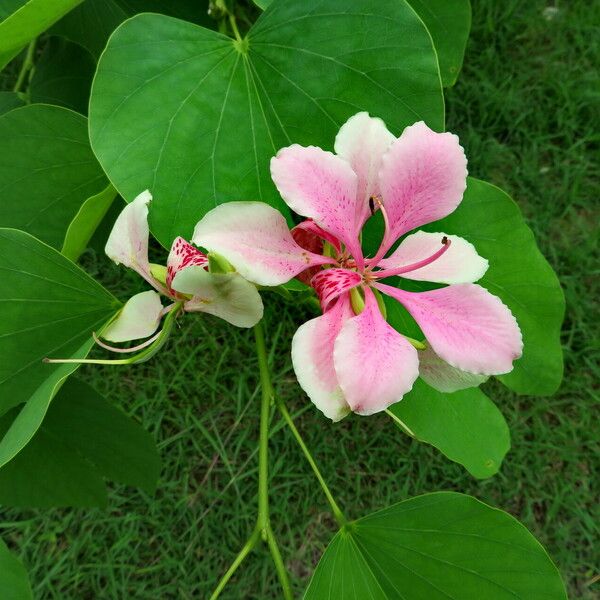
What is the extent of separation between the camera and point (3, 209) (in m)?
0.87

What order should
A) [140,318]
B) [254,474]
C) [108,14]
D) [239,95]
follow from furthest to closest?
[254,474]
[108,14]
[239,95]
[140,318]

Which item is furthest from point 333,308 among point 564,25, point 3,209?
point 564,25

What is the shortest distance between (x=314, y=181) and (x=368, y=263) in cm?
9

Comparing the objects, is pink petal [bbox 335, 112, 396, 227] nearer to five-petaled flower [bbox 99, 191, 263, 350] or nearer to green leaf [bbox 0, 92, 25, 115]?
five-petaled flower [bbox 99, 191, 263, 350]

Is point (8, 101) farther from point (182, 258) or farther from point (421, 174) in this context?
point (421, 174)

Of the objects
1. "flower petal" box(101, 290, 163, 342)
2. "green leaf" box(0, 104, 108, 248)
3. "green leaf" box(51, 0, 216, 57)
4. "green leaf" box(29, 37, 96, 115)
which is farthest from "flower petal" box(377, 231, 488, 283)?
"green leaf" box(29, 37, 96, 115)

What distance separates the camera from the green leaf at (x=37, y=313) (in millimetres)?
687

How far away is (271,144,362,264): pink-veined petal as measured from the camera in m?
0.57

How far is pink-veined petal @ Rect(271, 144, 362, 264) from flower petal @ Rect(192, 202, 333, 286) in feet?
0.09

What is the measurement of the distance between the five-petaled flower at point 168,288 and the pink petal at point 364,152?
0.14 metres

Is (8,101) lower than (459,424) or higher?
higher

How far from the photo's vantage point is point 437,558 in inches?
31.1

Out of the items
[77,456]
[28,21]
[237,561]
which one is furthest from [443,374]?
[77,456]

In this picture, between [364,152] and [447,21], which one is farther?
[447,21]
